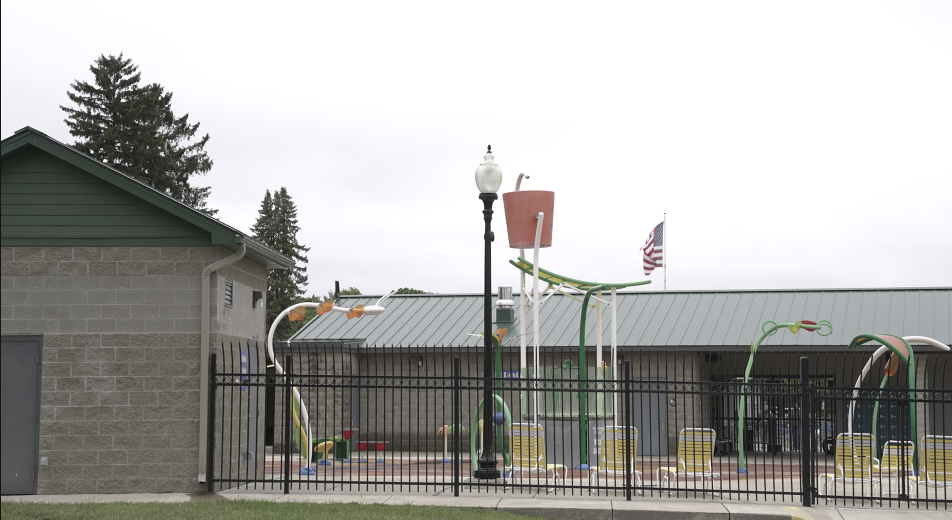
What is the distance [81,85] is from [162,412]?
111 ft

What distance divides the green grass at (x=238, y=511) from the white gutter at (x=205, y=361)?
4.35ft

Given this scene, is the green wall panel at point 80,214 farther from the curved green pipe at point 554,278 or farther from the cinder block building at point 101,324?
the curved green pipe at point 554,278

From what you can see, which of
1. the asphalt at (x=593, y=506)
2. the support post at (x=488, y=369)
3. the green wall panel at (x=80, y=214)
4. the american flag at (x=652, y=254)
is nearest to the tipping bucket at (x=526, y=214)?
the support post at (x=488, y=369)

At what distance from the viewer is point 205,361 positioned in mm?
13195

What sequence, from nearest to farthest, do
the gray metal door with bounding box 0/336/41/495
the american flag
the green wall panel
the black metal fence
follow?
the black metal fence, the gray metal door with bounding box 0/336/41/495, the green wall panel, the american flag

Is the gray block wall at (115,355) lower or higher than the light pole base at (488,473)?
higher

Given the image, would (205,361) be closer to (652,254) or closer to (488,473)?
(488,473)

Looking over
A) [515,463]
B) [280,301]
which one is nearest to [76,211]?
[515,463]

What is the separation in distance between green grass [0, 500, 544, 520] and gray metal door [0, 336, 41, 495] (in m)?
1.50

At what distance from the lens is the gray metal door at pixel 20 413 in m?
13.0

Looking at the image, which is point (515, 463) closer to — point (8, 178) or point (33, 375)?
→ point (33, 375)

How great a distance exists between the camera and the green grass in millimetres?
10688

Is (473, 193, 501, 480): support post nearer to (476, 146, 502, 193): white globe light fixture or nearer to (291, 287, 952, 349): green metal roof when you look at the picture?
(476, 146, 502, 193): white globe light fixture

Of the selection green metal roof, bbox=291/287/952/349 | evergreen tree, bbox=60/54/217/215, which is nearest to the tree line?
evergreen tree, bbox=60/54/217/215
